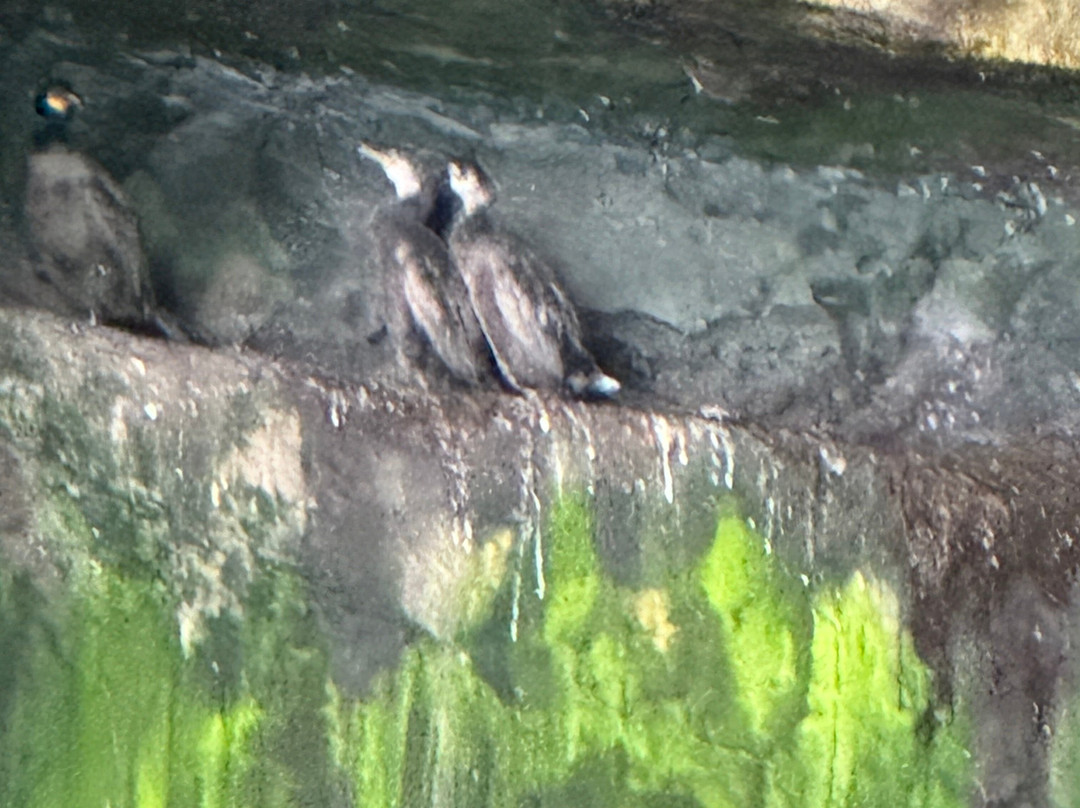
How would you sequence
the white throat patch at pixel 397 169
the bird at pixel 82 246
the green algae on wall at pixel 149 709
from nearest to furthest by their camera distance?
the green algae on wall at pixel 149 709
the bird at pixel 82 246
the white throat patch at pixel 397 169

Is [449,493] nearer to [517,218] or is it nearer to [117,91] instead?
[517,218]

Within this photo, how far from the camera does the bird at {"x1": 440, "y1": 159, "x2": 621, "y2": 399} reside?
240 cm

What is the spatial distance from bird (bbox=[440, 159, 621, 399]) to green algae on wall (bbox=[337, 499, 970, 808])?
0.33 m

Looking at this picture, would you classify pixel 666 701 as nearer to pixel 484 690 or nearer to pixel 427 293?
pixel 484 690

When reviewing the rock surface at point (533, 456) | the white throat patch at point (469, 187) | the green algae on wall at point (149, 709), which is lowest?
the green algae on wall at point (149, 709)

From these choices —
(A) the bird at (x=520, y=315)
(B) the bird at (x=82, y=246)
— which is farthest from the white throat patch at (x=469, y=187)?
(B) the bird at (x=82, y=246)

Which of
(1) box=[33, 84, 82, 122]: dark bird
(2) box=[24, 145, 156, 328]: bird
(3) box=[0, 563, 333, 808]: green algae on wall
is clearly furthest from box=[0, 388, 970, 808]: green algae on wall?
(1) box=[33, 84, 82, 122]: dark bird

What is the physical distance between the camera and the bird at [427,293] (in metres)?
2.38

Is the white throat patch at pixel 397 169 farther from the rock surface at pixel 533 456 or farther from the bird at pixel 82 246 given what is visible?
the bird at pixel 82 246

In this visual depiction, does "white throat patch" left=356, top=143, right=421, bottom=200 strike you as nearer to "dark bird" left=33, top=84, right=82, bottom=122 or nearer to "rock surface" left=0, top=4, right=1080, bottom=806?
"rock surface" left=0, top=4, right=1080, bottom=806

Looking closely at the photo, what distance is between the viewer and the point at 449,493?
213 cm

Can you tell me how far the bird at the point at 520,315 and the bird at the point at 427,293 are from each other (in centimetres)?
2

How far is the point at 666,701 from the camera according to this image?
7.19 ft

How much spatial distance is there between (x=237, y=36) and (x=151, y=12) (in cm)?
17
